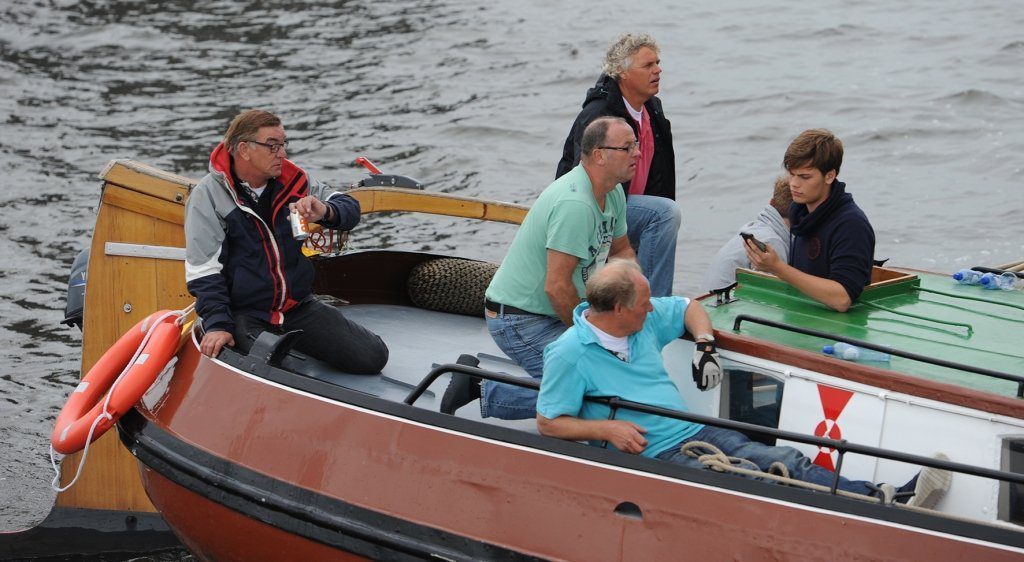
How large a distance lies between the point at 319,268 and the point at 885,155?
936cm

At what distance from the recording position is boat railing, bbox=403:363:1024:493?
4242 mm

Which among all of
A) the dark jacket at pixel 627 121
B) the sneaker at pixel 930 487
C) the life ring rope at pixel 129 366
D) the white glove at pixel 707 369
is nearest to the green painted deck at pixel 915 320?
the white glove at pixel 707 369

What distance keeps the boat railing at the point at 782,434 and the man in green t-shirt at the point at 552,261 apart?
0.45 m

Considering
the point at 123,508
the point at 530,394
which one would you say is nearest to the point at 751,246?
the point at 530,394

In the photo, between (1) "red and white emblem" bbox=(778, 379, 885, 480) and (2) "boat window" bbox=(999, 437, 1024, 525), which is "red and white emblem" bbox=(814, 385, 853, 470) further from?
(2) "boat window" bbox=(999, 437, 1024, 525)

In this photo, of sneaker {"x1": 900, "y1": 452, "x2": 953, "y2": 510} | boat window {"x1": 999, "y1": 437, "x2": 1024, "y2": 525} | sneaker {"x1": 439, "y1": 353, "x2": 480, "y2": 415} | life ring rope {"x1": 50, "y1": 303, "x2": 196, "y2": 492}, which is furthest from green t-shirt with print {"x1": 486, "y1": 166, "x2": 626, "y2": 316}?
boat window {"x1": 999, "y1": 437, "x2": 1024, "y2": 525}

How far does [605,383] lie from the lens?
190 inches

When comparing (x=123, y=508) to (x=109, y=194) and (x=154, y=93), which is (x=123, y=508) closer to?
(x=109, y=194)

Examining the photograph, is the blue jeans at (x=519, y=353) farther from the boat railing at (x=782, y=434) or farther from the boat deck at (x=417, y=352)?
the boat railing at (x=782, y=434)

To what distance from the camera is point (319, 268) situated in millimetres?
Answer: 7340

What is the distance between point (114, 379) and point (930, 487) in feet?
12.3

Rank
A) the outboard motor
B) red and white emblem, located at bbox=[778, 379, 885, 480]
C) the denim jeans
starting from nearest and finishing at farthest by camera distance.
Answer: red and white emblem, located at bbox=[778, 379, 885, 480] → the denim jeans → the outboard motor

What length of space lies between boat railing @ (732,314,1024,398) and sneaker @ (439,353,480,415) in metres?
1.16

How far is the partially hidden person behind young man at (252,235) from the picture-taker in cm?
565
